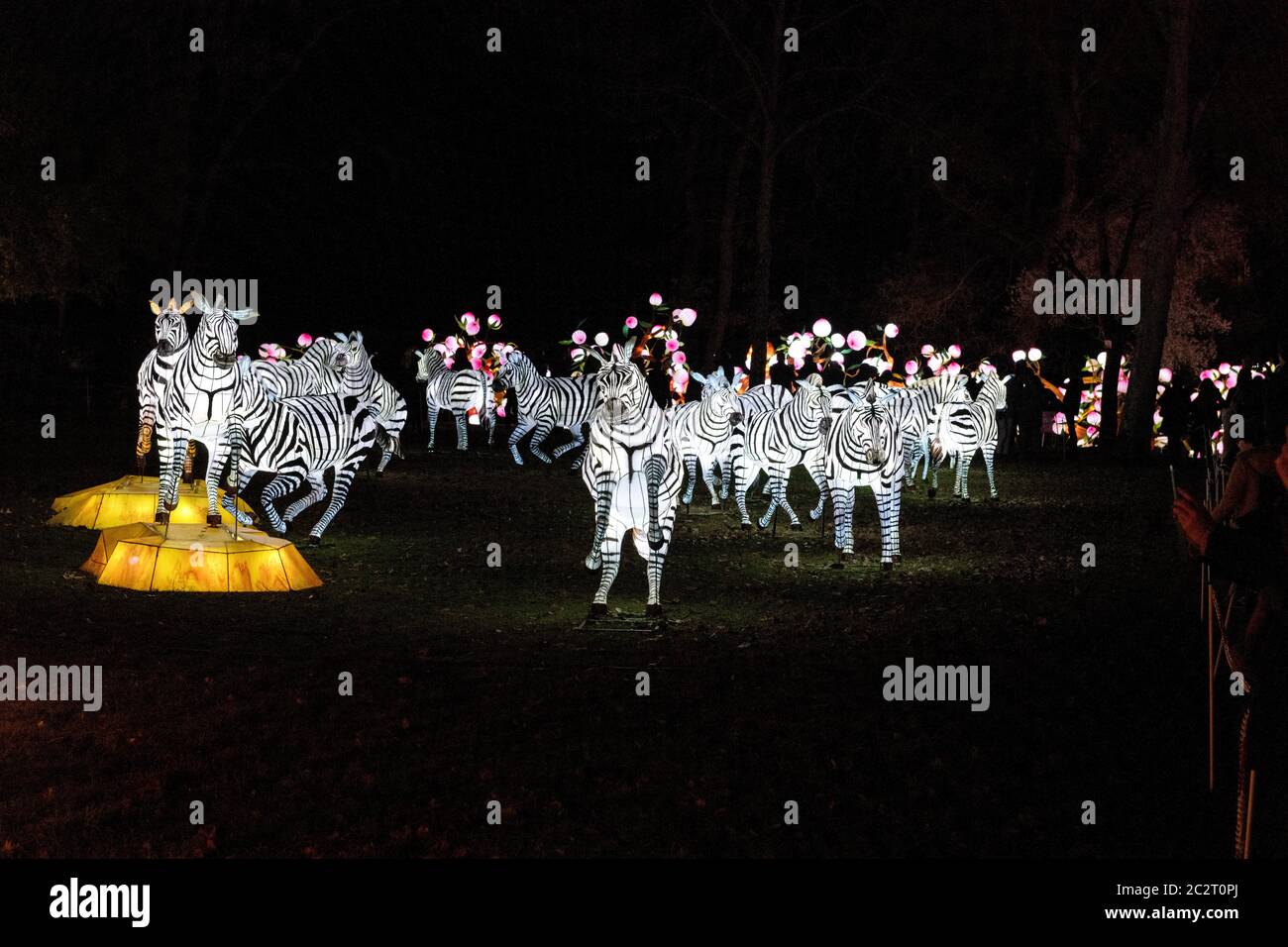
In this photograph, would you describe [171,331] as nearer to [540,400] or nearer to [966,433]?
[966,433]

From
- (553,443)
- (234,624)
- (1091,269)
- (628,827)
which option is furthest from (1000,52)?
(628,827)

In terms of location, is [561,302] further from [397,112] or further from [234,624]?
[234,624]

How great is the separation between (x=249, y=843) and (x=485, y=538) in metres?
12.1

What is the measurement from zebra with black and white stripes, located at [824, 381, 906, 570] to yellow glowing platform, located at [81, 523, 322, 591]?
6335 millimetres

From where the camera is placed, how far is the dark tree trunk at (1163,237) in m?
34.3

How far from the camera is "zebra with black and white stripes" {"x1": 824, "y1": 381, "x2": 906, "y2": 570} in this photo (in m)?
18.1

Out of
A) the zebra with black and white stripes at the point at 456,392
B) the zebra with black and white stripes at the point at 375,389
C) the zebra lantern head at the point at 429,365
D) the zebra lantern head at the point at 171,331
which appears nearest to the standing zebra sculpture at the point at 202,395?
the zebra lantern head at the point at 171,331

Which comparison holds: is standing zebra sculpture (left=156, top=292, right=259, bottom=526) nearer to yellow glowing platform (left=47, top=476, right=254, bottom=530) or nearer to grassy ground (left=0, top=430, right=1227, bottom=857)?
yellow glowing platform (left=47, top=476, right=254, bottom=530)

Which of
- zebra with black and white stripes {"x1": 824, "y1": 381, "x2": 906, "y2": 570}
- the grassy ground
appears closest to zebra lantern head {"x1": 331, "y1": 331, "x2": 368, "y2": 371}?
the grassy ground

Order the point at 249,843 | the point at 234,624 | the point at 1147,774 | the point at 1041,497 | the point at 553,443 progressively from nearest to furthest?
the point at 249,843, the point at 1147,774, the point at 234,624, the point at 1041,497, the point at 553,443

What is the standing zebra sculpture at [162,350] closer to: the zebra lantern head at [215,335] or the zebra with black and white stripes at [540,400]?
the zebra lantern head at [215,335]

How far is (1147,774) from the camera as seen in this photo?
30.1ft

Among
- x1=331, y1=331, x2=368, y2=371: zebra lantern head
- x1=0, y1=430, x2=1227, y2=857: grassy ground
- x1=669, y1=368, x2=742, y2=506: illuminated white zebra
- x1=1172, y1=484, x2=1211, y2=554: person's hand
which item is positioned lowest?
x1=0, y1=430, x2=1227, y2=857: grassy ground

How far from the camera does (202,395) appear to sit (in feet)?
59.2
